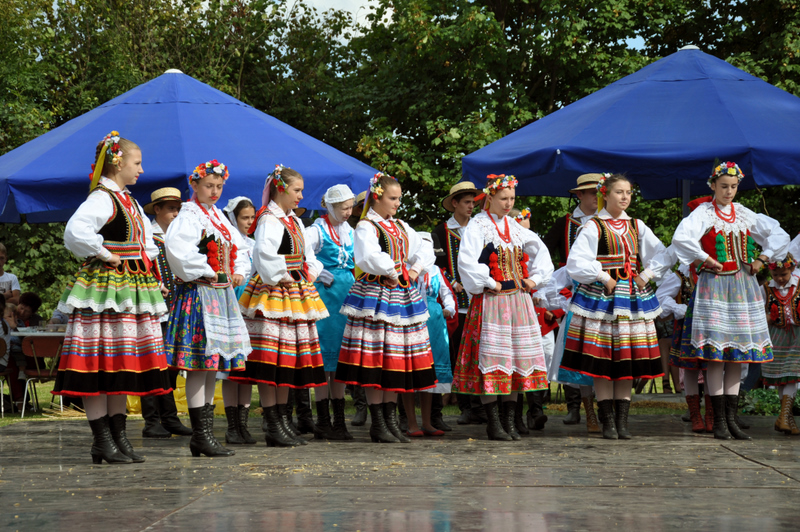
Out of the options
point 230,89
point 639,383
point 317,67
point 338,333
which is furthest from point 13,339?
point 317,67

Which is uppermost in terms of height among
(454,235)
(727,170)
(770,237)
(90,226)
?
(727,170)

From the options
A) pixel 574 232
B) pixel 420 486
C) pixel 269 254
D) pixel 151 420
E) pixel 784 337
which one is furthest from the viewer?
pixel 574 232

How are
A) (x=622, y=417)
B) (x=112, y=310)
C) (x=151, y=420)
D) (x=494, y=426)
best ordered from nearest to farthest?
(x=112, y=310), (x=494, y=426), (x=622, y=417), (x=151, y=420)

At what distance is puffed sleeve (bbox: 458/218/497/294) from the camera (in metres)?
6.72

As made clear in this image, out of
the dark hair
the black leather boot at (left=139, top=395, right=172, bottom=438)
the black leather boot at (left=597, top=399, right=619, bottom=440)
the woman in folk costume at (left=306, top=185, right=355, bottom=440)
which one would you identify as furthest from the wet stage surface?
the dark hair

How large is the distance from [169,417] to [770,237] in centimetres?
472

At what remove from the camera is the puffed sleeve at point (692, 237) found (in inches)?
270

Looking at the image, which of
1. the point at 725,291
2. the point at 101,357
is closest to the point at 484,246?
the point at 725,291

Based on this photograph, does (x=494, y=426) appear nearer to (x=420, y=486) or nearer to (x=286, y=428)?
(x=286, y=428)

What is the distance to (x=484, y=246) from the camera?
6855mm

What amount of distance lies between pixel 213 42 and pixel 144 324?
1642cm

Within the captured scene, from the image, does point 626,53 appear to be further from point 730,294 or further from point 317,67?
point 730,294

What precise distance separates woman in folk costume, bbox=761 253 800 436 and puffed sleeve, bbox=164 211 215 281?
439cm

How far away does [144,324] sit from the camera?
5.72 metres
